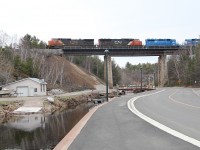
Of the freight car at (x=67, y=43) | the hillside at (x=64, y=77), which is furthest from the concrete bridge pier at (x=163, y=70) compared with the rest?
the freight car at (x=67, y=43)

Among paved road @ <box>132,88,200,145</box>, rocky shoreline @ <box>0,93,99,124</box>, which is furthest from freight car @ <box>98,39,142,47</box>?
paved road @ <box>132,88,200,145</box>

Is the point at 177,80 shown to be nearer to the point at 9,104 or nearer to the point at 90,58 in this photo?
the point at 90,58

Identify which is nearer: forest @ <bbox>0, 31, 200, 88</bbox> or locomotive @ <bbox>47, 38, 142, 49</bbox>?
forest @ <bbox>0, 31, 200, 88</bbox>

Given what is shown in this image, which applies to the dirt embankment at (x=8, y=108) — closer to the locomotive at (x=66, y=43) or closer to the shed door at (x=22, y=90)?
the shed door at (x=22, y=90)

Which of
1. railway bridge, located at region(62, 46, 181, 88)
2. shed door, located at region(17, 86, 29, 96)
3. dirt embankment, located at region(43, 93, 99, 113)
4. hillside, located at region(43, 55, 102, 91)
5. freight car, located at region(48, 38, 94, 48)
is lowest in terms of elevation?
dirt embankment, located at region(43, 93, 99, 113)

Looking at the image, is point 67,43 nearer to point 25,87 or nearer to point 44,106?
point 25,87

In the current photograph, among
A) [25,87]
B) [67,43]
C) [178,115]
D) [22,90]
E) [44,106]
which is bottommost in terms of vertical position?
[44,106]

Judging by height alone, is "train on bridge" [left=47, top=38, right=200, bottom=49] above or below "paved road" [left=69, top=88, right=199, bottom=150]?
above

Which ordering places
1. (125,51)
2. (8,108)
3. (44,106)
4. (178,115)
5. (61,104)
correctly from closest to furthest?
(178,115), (8,108), (44,106), (61,104), (125,51)

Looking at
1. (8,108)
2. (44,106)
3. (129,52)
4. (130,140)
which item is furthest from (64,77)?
(130,140)

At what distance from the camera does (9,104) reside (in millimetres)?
37250

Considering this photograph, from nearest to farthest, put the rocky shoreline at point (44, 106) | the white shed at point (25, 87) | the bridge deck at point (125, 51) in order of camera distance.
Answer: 1. the rocky shoreline at point (44, 106)
2. the white shed at point (25, 87)
3. the bridge deck at point (125, 51)

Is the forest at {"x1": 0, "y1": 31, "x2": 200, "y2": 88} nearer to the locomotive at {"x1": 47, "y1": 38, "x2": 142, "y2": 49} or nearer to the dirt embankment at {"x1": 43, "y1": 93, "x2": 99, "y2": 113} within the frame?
the locomotive at {"x1": 47, "y1": 38, "x2": 142, "y2": 49}

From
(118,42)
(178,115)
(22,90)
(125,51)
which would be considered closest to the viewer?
(178,115)
